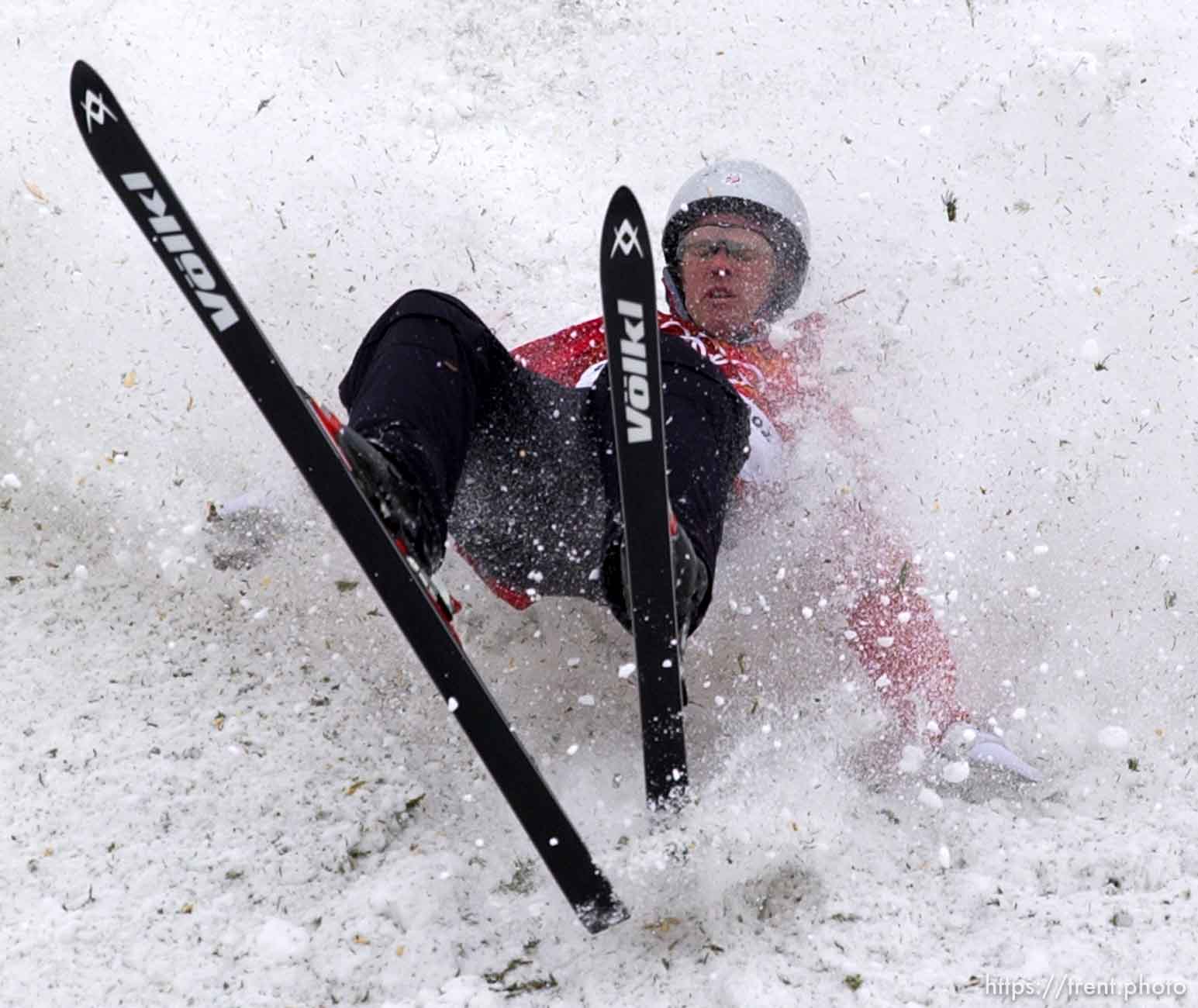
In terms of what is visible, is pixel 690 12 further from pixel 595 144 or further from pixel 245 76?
pixel 245 76

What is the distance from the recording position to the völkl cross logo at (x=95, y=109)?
99.5 inches

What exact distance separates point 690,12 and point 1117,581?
135 inches

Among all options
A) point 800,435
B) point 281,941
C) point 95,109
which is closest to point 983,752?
point 800,435

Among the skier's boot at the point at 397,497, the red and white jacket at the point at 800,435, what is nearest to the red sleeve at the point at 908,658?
the red and white jacket at the point at 800,435

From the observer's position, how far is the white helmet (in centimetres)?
400

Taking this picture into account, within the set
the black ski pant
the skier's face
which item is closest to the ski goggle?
the skier's face

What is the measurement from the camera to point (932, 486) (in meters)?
4.15

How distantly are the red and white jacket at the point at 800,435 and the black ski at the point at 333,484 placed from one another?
115cm

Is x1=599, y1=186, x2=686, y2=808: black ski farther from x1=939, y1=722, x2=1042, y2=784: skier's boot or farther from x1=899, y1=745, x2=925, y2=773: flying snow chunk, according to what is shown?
x1=939, y1=722, x2=1042, y2=784: skier's boot

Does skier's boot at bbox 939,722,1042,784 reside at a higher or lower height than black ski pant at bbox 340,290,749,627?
lower

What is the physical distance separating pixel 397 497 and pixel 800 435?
1827 millimetres

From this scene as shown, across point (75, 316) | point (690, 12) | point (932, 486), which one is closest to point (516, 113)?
point (690, 12)

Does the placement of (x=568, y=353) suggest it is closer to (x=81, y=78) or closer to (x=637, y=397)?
(x=637, y=397)

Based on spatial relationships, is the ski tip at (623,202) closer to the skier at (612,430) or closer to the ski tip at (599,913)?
the skier at (612,430)
